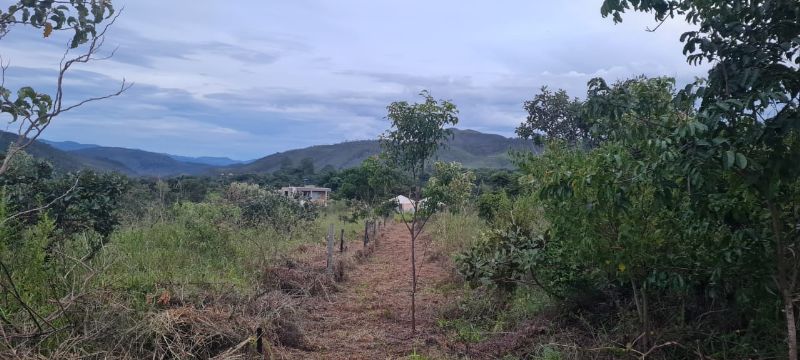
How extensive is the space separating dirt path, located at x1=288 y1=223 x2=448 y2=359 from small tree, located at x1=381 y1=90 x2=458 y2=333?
470 millimetres

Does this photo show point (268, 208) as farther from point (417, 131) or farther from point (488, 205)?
point (417, 131)

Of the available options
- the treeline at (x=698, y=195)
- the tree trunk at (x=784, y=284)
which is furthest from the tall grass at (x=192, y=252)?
the tree trunk at (x=784, y=284)

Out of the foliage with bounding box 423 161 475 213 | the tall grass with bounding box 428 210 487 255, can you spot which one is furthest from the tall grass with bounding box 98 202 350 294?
the tall grass with bounding box 428 210 487 255

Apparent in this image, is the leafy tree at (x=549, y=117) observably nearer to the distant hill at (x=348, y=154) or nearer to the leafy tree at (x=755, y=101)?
the leafy tree at (x=755, y=101)

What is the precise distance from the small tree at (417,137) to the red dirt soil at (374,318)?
0.46 meters

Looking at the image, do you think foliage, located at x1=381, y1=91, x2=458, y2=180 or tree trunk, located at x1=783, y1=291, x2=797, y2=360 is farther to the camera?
foliage, located at x1=381, y1=91, x2=458, y2=180

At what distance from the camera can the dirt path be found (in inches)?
A: 276

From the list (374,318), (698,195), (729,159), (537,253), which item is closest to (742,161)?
(729,159)

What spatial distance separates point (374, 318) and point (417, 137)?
2.69 m

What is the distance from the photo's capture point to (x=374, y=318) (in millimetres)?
8594

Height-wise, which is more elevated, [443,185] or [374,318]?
[443,185]

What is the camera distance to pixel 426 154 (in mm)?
8562

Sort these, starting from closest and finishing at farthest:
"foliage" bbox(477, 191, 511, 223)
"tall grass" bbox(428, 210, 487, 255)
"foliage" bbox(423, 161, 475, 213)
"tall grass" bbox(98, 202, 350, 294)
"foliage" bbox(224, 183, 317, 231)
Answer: "tall grass" bbox(98, 202, 350, 294) → "foliage" bbox(423, 161, 475, 213) → "tall grass" bbox(428, 210, 487, 255) → "foliage" bbox(224, 183, 317, 231) → "foliage" bbox(477, 191, 511, 223)

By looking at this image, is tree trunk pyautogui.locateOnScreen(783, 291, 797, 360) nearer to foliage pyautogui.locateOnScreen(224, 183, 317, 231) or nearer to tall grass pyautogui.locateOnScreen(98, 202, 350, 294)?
tall grass pyautogui.locateOnScreen(98, 202, 350, 294)
